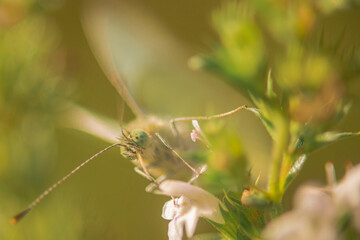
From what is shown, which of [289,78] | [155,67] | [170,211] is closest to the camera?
[289,78]

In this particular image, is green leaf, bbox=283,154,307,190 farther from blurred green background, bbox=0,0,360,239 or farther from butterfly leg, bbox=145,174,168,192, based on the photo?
blurred green background, bbox=0,0,360,239

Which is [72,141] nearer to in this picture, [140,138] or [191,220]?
[140,138]

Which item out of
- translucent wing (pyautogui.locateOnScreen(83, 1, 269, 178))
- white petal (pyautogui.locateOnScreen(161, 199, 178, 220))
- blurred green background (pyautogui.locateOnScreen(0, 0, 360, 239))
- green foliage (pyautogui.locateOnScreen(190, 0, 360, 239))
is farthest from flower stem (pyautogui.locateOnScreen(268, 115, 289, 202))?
translucent wing (pyautogui.locateOnScreen(83, 1, 269, 178))

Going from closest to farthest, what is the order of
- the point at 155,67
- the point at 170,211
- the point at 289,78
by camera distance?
1. the point at 289,78
2. the point at 170,211
3. the point at 155,67

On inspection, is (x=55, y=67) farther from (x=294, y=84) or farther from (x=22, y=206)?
(x=294, y=84)

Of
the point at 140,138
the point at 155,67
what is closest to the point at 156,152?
the point at 140,138

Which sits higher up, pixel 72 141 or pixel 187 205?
pixel 187 205
